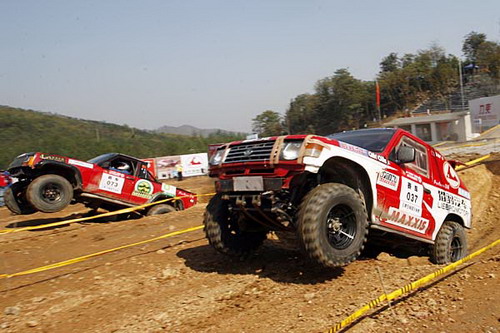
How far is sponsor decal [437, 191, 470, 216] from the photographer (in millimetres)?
5992

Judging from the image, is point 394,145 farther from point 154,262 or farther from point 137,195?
point 137,195

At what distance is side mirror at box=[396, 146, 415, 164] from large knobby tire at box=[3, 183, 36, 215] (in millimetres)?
8669

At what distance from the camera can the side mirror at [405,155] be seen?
4918 mm

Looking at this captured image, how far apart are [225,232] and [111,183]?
640cm

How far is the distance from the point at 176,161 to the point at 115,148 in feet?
33.6

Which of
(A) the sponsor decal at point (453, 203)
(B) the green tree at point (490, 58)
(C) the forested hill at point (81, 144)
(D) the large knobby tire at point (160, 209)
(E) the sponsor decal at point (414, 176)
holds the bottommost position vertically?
(D) the large knobby tire at point (160, 209)

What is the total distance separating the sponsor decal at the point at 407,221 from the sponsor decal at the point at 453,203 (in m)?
0.57

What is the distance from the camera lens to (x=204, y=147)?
43.4 meters

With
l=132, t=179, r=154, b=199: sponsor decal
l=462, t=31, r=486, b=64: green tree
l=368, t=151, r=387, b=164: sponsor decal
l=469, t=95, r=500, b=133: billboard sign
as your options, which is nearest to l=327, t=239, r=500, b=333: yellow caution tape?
l=368, t=151, r=387, b=164: sponsor decal

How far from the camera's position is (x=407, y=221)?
5.20 m

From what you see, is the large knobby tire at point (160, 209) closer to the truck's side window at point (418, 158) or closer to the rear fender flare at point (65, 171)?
the rear fender flare at point (65, 171)

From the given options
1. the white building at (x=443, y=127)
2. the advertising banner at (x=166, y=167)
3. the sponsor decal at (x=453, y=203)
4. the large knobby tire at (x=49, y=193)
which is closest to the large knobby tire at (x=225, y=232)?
the sponsor decal at (x=453, y=203)

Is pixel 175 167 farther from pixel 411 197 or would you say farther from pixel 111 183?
pixel 411 197

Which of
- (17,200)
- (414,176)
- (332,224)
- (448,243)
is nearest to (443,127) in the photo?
(448,243)
